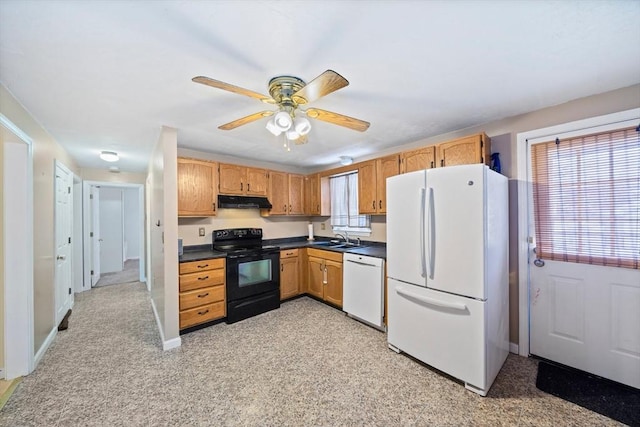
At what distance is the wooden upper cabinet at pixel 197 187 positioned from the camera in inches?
126

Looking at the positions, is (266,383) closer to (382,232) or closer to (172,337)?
(172,337)

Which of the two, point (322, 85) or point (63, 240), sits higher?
point (322, 85)

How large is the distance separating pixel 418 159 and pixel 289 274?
8.30ft

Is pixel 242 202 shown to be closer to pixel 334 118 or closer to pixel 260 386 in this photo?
pixel 334 118

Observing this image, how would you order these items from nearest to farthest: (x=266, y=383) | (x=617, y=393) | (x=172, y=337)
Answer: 1. (x=617, y=393)
2. (x=266, y=383)
3. (x=172, y=337)

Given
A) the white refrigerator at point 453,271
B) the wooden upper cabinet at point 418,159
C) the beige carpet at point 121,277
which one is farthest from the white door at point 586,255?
the beige carpet at point 121,277

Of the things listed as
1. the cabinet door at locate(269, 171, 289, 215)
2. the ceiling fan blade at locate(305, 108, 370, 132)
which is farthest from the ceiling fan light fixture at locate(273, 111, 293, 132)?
the cabinet door at locate(269, 171, 289, 215)

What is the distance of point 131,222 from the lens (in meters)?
7.49

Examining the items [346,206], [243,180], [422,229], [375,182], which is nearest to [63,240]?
[243,180]

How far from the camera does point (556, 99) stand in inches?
84.6

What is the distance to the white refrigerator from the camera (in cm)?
194

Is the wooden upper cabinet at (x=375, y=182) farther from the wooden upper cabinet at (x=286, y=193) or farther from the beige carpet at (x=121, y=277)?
the beige carpet at (x=121, y=277)

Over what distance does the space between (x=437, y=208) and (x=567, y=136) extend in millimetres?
1366

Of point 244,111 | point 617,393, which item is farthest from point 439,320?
point 244,111
